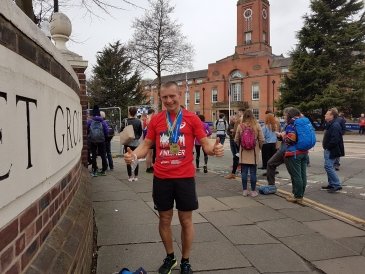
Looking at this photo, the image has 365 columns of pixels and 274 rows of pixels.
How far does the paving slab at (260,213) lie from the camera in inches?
222

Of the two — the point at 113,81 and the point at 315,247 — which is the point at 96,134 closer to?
the point at 315,247

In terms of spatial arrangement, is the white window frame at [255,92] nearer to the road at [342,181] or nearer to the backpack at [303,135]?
the road at [342,181]

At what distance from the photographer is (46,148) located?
7.49 feet

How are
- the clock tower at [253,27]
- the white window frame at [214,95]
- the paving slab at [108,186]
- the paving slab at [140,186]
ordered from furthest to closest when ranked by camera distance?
the clock tower at [253,27]
the white window frame at [214,95]
the paving slab at [108,186]
the paving slab at [140,186]

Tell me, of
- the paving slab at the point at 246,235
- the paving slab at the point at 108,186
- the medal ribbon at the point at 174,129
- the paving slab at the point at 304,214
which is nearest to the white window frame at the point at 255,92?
the paving slab at the point at 108,186

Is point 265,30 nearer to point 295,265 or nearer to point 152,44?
point 152,44

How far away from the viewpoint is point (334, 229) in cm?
511

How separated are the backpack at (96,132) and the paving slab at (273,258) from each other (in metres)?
6.33

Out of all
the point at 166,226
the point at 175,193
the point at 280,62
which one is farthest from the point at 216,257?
the point at 280,62

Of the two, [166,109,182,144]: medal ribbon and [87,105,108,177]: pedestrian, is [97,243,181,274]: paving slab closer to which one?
[166,109,182,144]: medal ribbon

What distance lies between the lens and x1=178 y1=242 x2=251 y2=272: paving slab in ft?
12.5

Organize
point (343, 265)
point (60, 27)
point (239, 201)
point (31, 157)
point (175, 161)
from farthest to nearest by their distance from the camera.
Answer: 1. point (239, 201)
2. point (60, 27)
3. point (343, 265)
4. point (175, 161)
5. point (31, 157)

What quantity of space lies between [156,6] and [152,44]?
10.2ft

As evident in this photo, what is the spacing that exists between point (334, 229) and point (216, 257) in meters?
1.92
